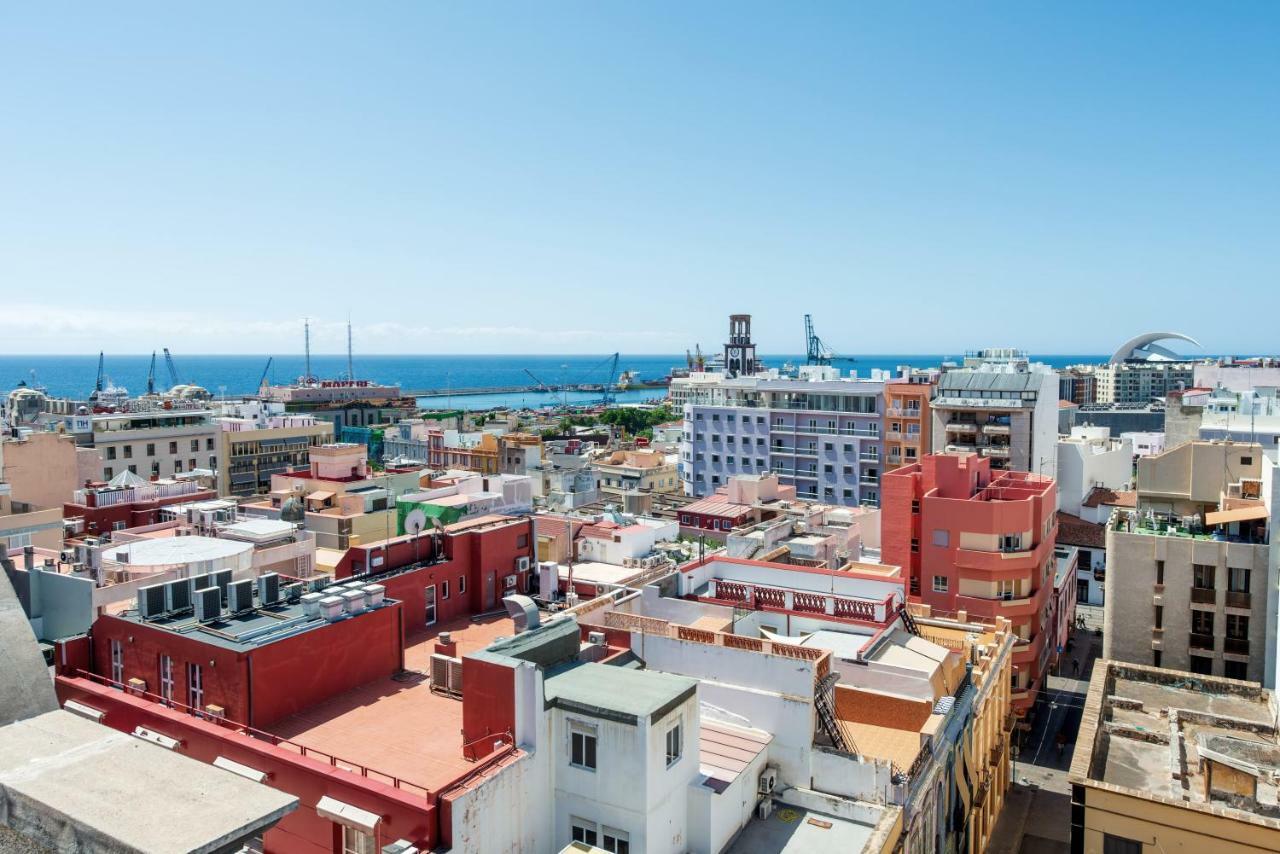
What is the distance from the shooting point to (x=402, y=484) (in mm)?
54531

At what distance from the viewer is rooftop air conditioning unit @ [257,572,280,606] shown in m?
21.0

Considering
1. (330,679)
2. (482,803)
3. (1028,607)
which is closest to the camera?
(482,803)

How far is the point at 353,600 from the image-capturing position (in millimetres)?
20047

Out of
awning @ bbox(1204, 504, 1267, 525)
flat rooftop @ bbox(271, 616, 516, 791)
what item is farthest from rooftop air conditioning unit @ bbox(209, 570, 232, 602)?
awning @ bbox(1204, 504, 1267, 525)

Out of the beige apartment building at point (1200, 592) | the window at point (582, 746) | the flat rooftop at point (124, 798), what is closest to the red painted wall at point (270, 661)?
the window at point (582, 746)

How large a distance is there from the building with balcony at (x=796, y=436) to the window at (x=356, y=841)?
68234 millimetres

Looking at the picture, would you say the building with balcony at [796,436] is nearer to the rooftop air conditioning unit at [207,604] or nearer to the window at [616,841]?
the rooftop air conditioning unit at [207,604]

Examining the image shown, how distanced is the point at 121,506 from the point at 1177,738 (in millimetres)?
42950

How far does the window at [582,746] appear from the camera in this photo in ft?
53.2

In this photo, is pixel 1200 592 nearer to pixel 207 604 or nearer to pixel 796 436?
pixel 207 604

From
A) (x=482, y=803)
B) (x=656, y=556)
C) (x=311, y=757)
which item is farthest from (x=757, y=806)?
(x=656, y=556)

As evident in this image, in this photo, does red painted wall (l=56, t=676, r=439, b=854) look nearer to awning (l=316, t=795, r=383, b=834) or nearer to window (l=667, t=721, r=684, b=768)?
awning (l=316, t=795, r=383, b=834)

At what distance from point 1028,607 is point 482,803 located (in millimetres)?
30971

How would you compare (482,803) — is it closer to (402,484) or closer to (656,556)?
(656,556)
